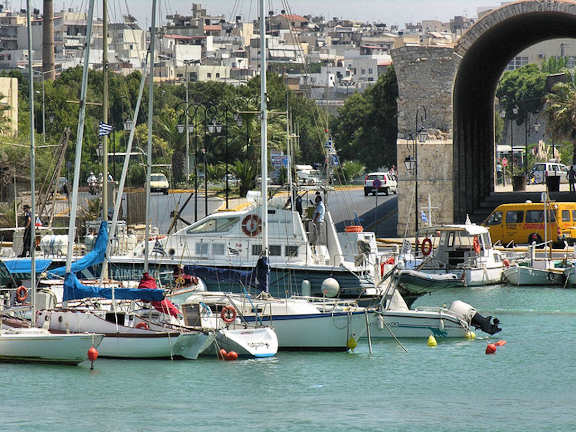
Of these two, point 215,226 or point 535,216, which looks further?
point 535,216

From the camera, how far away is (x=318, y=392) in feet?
84.4

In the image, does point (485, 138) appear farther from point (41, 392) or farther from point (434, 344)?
point (41, 392)

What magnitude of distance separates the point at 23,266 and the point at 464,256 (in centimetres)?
1520

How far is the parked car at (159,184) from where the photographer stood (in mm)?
70750

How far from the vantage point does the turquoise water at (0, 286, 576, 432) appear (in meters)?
23.4

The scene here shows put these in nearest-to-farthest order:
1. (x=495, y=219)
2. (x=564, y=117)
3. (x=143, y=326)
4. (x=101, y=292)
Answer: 1. (x=143, y=326)
2. (x=101, y=292)
3. (x=495, y=219)
4. (x=564, y=117)

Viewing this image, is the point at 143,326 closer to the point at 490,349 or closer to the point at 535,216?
the point at 490,349

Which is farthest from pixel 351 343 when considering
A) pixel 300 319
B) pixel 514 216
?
pixel 514 216

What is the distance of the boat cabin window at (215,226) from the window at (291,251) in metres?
1.86

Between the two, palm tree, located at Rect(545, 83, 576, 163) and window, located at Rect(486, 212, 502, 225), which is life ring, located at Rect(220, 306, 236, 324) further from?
palm tree, located at Rect(545, 83, 576, 163)

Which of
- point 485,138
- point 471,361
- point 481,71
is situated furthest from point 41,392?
point 485,138

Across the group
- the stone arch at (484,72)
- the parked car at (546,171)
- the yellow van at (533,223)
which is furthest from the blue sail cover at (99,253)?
the parked car at (546,171)

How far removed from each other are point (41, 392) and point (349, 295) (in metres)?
11.6

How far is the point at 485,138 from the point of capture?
61812 mm
